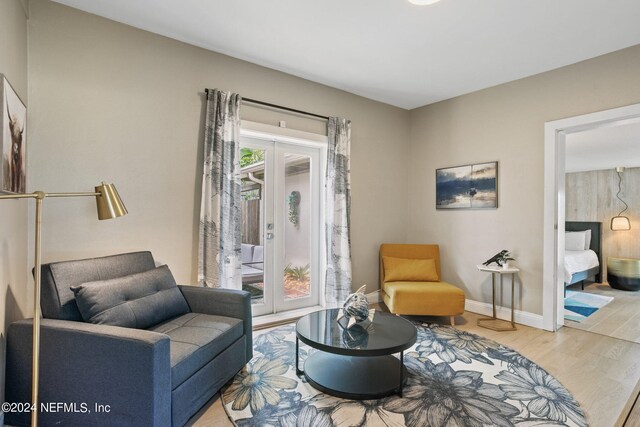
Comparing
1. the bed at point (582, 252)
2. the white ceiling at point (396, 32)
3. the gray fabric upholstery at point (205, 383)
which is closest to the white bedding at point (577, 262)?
the bed at point (582, 252)

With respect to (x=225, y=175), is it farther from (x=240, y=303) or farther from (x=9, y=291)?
(x=9, y=291)

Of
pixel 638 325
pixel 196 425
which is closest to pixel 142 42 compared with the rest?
pixel 196 425

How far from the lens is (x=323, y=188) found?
159 inches

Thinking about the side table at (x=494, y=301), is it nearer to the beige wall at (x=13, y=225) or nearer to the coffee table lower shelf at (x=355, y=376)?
the coffee table lower shelf at (x=355, y=376)

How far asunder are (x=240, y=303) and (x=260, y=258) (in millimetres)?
1290

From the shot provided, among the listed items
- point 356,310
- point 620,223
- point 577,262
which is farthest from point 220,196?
point 620,223

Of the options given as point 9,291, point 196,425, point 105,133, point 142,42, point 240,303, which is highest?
point 142,42

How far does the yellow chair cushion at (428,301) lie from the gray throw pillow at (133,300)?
214 centimetres

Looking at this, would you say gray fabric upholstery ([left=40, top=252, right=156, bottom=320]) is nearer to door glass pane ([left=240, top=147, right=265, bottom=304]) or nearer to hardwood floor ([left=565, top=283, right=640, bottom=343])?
door glass pane ([left=240, top=147, right=265, bottom=304])

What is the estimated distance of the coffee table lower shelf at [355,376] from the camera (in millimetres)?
2143

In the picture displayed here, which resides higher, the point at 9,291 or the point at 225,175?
the point at 225,175

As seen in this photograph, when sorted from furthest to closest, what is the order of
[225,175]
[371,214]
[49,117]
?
[371,214]
[225,175]
[49,117]

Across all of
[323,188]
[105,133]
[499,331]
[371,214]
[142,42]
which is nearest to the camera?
[105,133]

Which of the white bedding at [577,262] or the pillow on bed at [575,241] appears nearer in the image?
the white bedding at [577,262]
